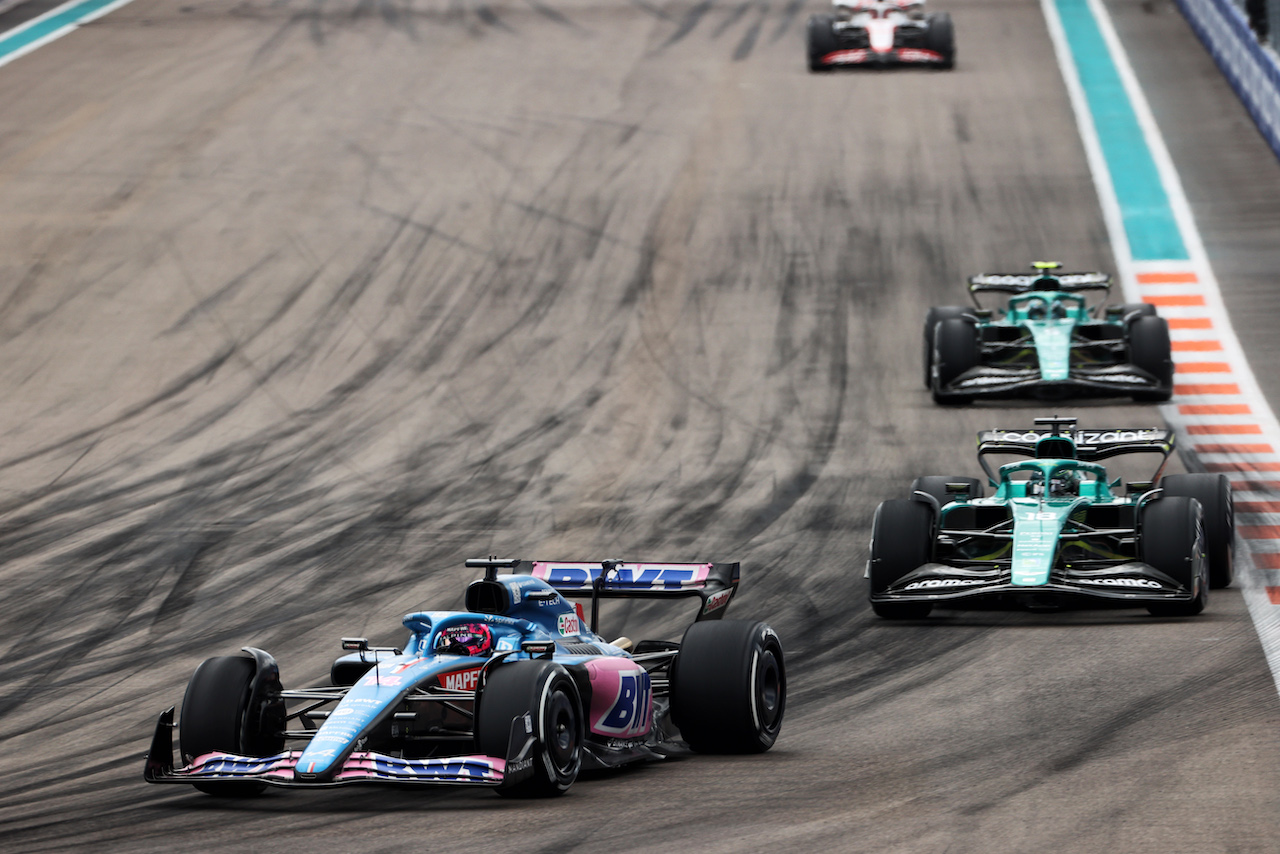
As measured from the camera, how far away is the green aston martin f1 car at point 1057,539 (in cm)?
1336

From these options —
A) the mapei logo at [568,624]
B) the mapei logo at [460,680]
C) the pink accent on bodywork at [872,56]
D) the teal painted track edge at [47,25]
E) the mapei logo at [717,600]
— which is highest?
the teal painted track edge at [47,25]

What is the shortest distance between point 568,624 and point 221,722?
1996 mm

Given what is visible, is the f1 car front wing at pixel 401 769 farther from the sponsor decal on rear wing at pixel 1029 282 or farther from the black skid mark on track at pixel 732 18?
the black skid mark on track at pixel 732 18

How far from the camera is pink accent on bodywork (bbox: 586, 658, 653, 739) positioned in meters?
9.62

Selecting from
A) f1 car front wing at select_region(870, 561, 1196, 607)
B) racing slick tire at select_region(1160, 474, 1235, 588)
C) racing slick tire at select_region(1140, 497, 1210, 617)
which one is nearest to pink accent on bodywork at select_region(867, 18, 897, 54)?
racing slick tire at select_region(1160, 474, 1235, 588)

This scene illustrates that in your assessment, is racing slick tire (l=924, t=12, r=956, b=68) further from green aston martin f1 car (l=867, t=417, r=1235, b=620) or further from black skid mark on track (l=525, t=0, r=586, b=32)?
green aston martin f1 car (l=867, t=417, r=1235, b=620)

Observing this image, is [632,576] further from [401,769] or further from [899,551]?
[899,551]

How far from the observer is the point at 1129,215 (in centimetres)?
2767

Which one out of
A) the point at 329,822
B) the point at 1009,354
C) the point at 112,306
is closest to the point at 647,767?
the point at 329,822

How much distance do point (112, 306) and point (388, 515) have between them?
9.60 m

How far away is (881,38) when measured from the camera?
115ft

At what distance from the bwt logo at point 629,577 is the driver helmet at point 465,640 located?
1686 millimetres

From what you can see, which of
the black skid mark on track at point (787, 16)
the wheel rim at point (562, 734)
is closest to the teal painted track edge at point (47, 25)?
the black skid mark on track at point (787, 16)

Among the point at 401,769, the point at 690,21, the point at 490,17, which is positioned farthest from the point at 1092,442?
the point at 490,17
